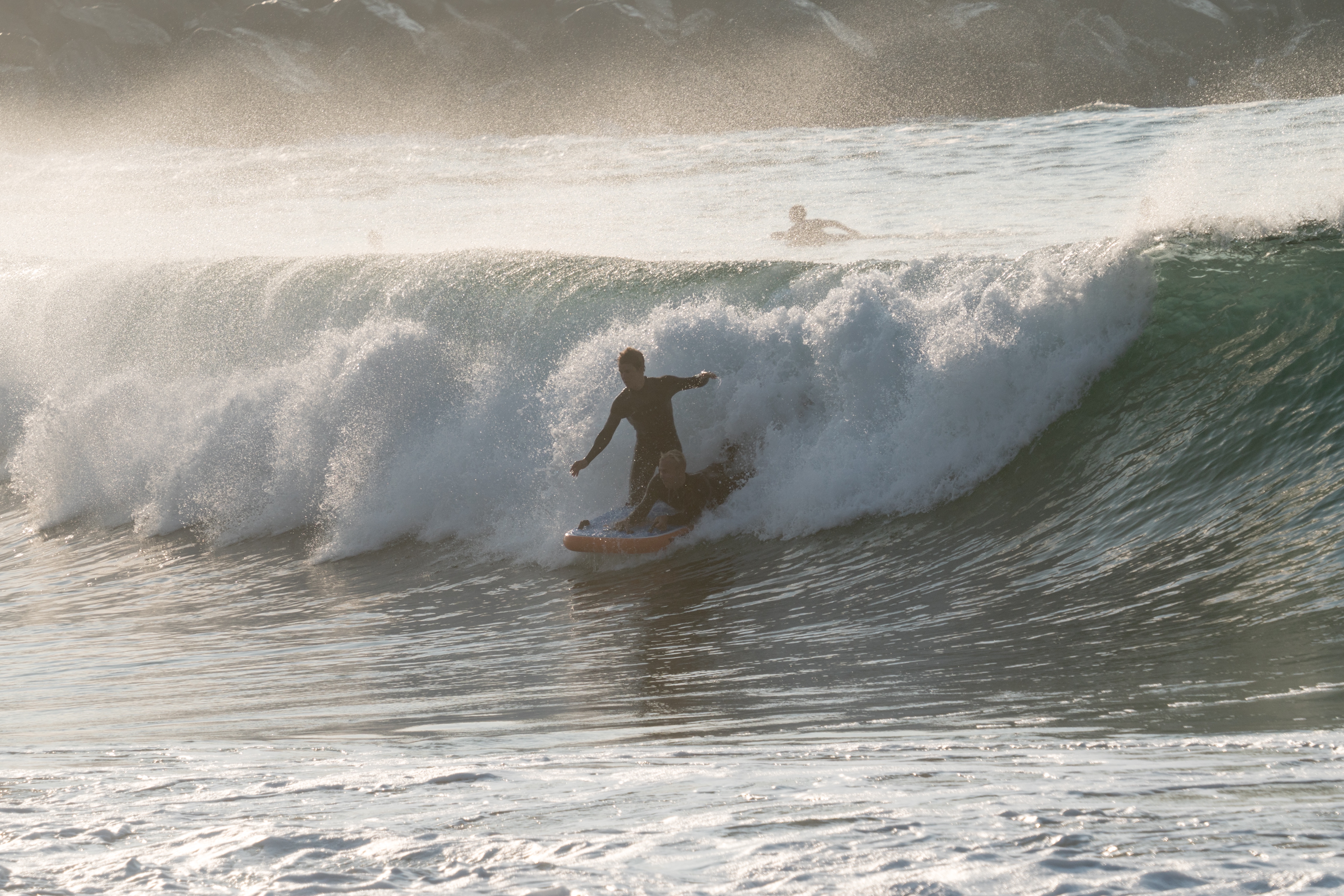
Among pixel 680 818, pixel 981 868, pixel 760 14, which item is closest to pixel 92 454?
pixel 680 818

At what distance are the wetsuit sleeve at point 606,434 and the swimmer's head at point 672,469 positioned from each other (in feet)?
1.40

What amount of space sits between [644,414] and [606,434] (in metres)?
0.32

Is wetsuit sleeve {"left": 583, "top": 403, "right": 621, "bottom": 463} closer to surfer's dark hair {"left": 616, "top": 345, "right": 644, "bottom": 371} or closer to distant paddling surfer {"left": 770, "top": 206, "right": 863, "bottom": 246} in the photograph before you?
surfer's dark hair {"left": 616, "top": 345, "right": 644, "bottom": 371}

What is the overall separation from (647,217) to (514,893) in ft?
70.6

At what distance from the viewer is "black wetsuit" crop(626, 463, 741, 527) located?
9312mm

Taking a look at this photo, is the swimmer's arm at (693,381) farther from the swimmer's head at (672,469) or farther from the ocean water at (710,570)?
the ocean water at (710,570)

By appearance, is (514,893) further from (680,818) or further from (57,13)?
(57,13)

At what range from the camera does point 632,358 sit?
29.9 feet

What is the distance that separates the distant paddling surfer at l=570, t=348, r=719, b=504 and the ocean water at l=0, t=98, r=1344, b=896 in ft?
2.31

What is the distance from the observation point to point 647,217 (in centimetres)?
2381

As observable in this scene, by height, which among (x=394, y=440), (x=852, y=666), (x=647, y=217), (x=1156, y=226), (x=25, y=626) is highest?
(x=647, y=217)

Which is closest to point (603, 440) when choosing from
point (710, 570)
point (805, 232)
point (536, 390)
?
point (710, 570)

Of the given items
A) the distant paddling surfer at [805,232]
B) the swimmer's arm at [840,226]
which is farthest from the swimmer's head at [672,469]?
the distant paddling surfer at [805,232]

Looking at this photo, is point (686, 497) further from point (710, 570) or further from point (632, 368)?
point (632, 368)
